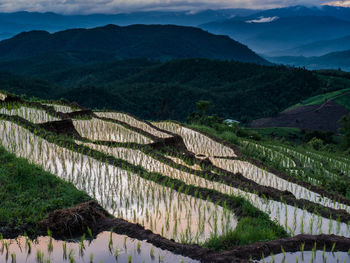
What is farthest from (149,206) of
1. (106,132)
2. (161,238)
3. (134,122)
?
(134,122)

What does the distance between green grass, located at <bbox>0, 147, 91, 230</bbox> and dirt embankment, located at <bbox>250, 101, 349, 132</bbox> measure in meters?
69.5

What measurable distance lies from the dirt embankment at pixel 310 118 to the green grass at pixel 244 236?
6934 centimetres

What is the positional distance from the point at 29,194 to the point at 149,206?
1.98 m

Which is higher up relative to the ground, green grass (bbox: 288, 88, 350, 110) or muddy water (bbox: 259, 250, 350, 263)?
muddy water (bbox: 259, 250, 350, 263)

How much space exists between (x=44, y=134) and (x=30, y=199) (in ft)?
15.5

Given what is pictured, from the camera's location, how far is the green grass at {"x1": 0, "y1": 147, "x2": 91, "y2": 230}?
5.44 m

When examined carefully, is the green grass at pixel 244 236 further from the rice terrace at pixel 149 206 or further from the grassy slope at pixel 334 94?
the grassy slope at pixel 334 94

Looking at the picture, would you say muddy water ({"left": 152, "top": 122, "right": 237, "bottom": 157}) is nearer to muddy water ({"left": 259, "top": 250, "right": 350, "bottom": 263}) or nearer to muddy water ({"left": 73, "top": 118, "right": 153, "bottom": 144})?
muddy water ({"left": 73, "top": 118, "right": 153, "bottom": 144})

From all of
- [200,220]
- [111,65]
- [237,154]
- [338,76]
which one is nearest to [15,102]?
[237,154]

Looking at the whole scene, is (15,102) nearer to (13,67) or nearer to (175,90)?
(175,90)

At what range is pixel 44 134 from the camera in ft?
34.1

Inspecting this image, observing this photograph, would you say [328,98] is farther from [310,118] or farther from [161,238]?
[161,238]

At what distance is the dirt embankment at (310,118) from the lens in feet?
239

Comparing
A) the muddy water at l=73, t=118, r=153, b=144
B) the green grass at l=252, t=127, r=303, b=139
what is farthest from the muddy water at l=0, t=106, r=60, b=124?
the green grass at l=252, t=127, r=303, b=139
